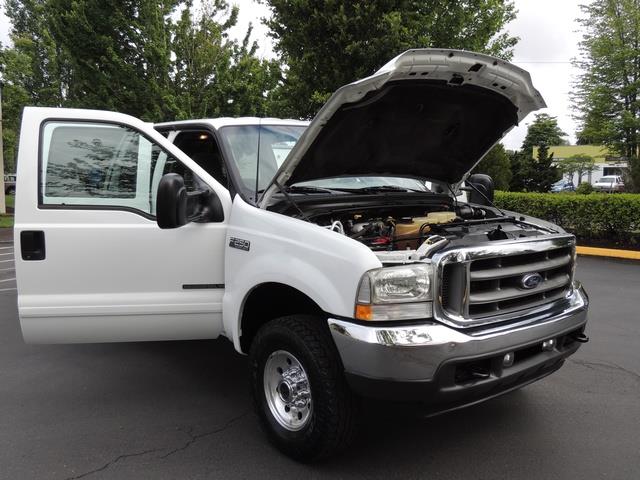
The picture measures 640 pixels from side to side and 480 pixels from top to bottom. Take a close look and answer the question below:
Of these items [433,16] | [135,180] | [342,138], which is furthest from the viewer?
[433,16]

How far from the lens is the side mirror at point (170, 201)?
321 cm

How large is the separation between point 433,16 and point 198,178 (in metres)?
9.14

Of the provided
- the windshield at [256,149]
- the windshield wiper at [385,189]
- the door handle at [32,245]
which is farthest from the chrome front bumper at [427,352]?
the door handle at [32,245]

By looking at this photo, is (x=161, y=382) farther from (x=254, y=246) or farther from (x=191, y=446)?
(x=254, y=246)

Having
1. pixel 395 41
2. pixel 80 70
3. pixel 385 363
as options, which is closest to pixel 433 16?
pixel 395 41

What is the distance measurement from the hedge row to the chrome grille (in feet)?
28.7

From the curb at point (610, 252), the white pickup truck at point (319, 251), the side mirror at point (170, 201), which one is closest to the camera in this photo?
the white pickup truck at point (319, 251)

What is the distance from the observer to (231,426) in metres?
3.58

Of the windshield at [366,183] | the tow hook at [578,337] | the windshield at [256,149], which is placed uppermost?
the windshield at [256,149]

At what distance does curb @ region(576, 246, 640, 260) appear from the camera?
10.0 metres

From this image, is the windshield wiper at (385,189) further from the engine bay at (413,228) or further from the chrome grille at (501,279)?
the chrome grille at (501,279)

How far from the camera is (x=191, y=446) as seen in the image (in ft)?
10.9

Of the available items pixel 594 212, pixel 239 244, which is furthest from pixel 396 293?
pixel 594 212

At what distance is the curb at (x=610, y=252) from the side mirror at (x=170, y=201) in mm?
9373
